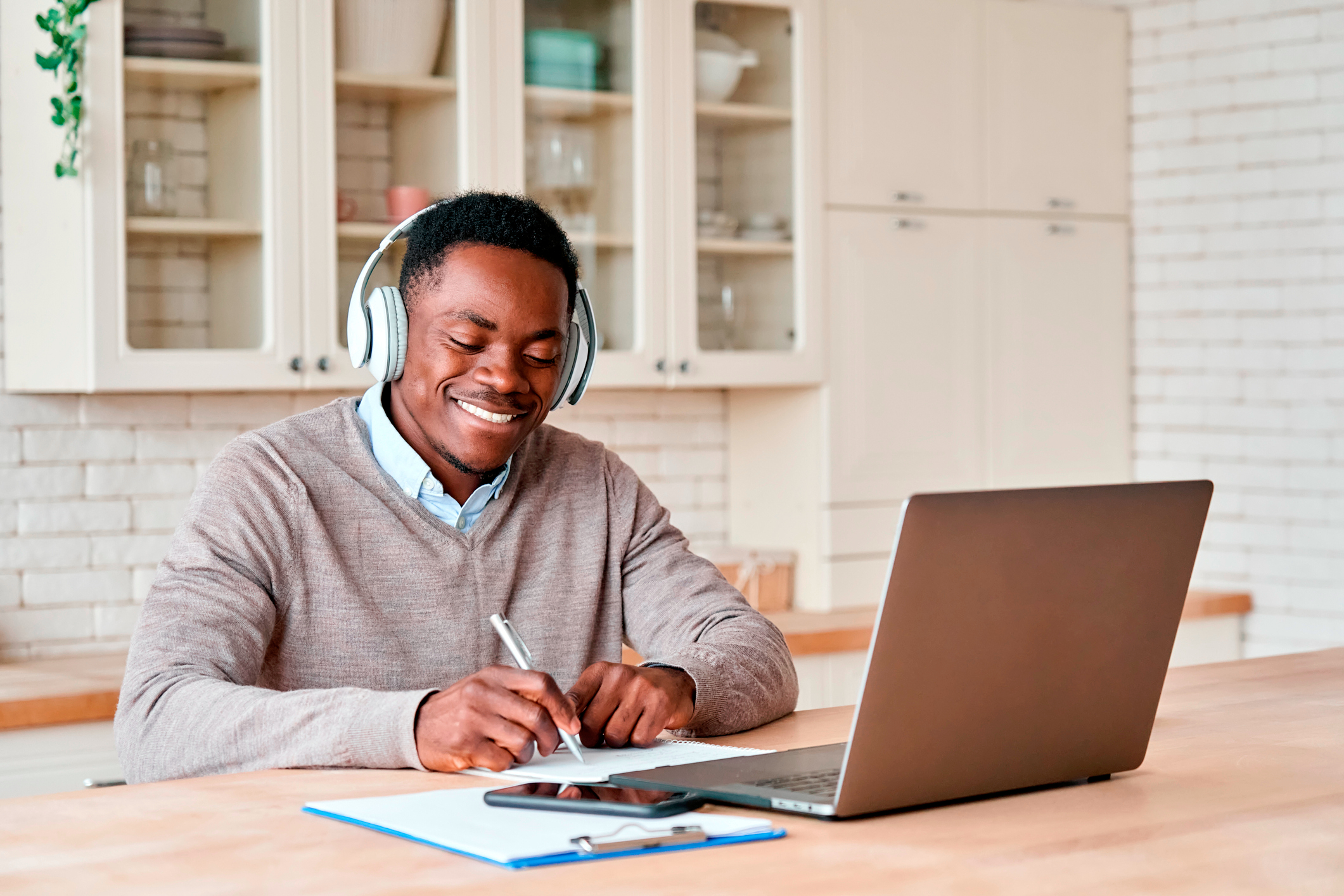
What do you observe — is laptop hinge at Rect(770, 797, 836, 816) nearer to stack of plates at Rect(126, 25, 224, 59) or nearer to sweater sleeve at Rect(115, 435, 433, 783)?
sweater sleeve at Rect(115, 435, 433, 783)

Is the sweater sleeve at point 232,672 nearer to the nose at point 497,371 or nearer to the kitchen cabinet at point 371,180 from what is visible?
the nose at point 497,371

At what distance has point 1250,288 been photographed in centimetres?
420

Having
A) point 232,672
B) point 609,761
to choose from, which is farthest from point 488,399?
point 609,761

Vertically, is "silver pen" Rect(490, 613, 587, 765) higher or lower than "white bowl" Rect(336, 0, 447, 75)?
lower

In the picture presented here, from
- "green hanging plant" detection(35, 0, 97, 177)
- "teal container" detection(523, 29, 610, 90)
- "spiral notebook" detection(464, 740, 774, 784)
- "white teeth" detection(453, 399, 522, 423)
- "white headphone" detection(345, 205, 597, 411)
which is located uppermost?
"teal container" detection(523, 29, 610, 90)

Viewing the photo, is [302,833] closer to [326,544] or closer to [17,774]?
[326,544]

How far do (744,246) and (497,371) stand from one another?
196 centimetres

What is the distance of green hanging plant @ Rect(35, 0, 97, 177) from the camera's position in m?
2.99

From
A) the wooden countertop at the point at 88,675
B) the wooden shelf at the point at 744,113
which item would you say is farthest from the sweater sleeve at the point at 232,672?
the wooden shelf at the point at 744,113

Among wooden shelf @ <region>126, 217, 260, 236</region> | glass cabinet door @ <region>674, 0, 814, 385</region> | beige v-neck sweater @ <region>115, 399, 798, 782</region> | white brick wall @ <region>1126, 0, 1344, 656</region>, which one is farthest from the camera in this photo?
white brick wall @ <region>1126, 0, 1344, 656</region>

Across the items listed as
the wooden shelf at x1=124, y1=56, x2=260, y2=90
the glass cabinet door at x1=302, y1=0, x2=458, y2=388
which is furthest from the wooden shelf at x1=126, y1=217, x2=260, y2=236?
the wooden shelf at x1=124, y1=56, x2=260, y2=90

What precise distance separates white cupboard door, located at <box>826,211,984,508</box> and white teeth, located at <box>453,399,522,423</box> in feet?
6.57

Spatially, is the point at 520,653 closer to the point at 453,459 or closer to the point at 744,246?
the point at 453,459

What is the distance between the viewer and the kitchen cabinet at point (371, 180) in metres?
3.08
